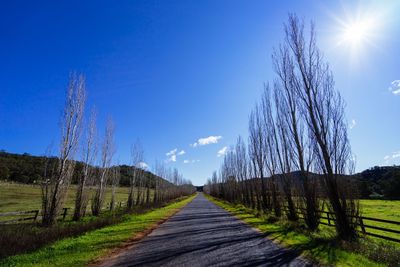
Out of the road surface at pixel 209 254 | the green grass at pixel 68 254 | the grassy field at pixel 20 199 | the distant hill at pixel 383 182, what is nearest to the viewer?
the road surface at pixel 209 254

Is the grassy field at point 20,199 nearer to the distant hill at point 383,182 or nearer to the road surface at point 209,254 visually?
the road surface at point 209,254

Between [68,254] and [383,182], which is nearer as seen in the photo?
[68,254]

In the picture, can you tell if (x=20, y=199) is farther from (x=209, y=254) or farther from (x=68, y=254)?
(x=209, y=254)

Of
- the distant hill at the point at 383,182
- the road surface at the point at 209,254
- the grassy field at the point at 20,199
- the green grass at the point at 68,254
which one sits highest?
the distant hill at the point at 383,182

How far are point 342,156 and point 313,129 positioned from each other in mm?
1627

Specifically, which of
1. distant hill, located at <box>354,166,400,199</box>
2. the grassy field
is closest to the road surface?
the grassy field

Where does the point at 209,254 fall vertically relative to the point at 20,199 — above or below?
below

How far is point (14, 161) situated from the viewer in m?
78.1

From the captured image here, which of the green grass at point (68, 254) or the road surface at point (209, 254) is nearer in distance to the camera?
the road surface at point (209, 254)

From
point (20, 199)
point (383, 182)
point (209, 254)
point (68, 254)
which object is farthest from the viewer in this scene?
point (383, 182)

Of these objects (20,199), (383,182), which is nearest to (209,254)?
(20,199)

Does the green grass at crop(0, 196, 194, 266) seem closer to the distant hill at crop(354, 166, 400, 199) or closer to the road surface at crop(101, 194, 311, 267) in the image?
the road surface at crop(101, 194, 311, 267)

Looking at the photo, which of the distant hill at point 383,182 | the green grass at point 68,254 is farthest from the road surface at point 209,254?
the distant hill at point 383,182

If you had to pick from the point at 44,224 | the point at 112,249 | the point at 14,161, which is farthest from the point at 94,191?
the point at 14,161
